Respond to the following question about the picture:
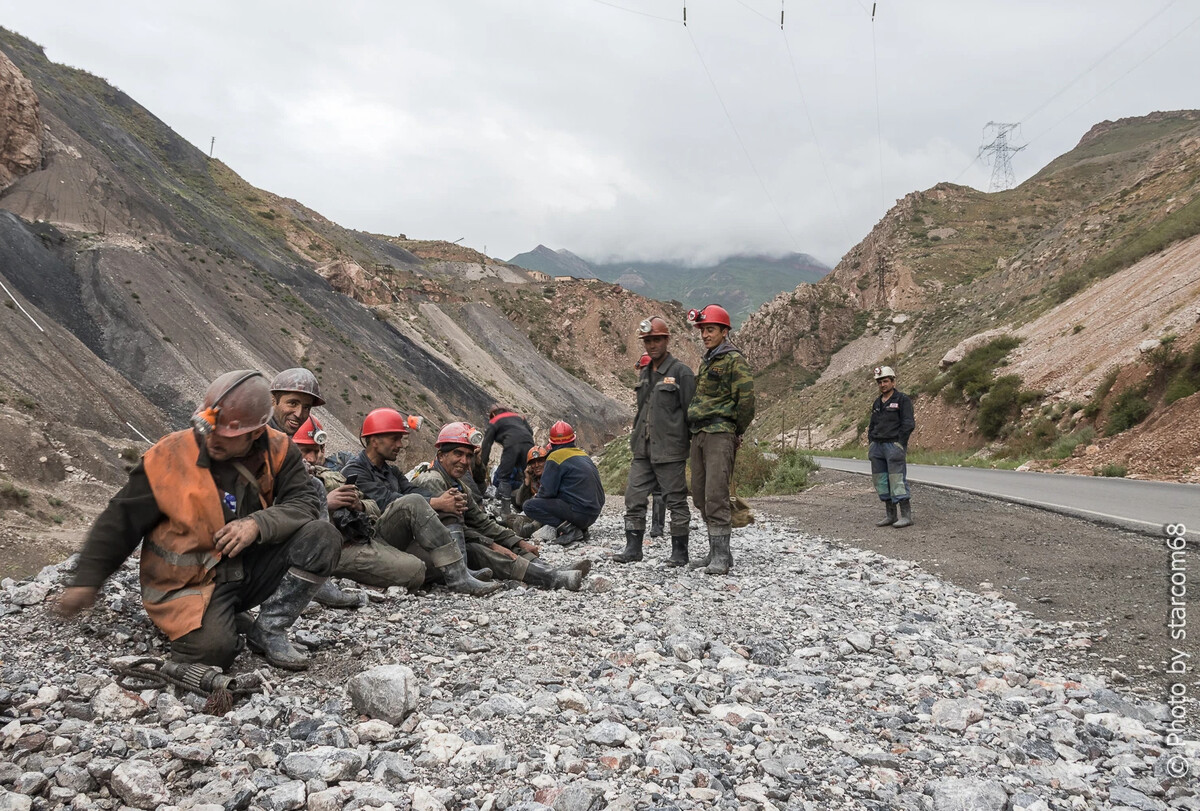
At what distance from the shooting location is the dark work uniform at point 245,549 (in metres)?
3.13

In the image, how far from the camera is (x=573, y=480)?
856 centimetres

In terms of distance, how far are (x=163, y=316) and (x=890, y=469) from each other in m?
37.5

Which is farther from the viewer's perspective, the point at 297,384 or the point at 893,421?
the point at 893,421

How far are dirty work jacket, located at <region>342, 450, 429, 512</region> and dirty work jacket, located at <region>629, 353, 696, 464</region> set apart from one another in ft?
7.02

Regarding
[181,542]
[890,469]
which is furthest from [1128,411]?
[181,542]

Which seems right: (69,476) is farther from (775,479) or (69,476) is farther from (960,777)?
(960,777)

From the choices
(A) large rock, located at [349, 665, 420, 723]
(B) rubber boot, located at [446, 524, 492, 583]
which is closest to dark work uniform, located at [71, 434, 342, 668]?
(A) large rock, located at [349, 665, 420, 723]

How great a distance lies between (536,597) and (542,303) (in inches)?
3166

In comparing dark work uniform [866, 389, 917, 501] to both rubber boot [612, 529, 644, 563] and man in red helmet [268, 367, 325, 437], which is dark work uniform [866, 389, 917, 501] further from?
man in red helmet [268, 367, 325, 437]

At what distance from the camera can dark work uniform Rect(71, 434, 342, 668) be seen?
3133mm

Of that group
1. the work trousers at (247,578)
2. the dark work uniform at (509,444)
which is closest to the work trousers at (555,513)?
the dark work uniform at (509,444)

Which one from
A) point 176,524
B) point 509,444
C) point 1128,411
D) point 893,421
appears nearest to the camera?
point 176,524

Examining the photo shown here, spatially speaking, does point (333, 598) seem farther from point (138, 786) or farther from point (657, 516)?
point (657, 516)

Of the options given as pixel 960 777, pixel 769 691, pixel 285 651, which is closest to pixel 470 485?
pixel 285 651
